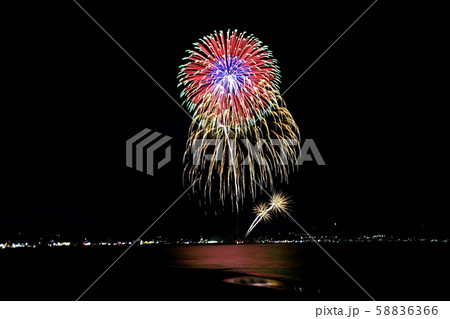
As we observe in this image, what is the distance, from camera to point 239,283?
73.9 feet

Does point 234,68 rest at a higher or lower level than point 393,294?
higher

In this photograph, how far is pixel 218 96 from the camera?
2042 centimetres

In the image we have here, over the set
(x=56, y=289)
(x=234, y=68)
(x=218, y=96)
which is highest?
(x=234, y=68)

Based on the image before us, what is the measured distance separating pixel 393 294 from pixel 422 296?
4.32 ft

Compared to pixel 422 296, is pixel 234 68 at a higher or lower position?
higher

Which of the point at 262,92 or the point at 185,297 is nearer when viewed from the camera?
the point at 185,297

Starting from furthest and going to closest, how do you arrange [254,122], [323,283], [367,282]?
[367,282] → [323,283] → [254,122]

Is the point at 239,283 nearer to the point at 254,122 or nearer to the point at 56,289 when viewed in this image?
the point at 254,122

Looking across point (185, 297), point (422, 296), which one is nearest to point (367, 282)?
point (422, 296)
